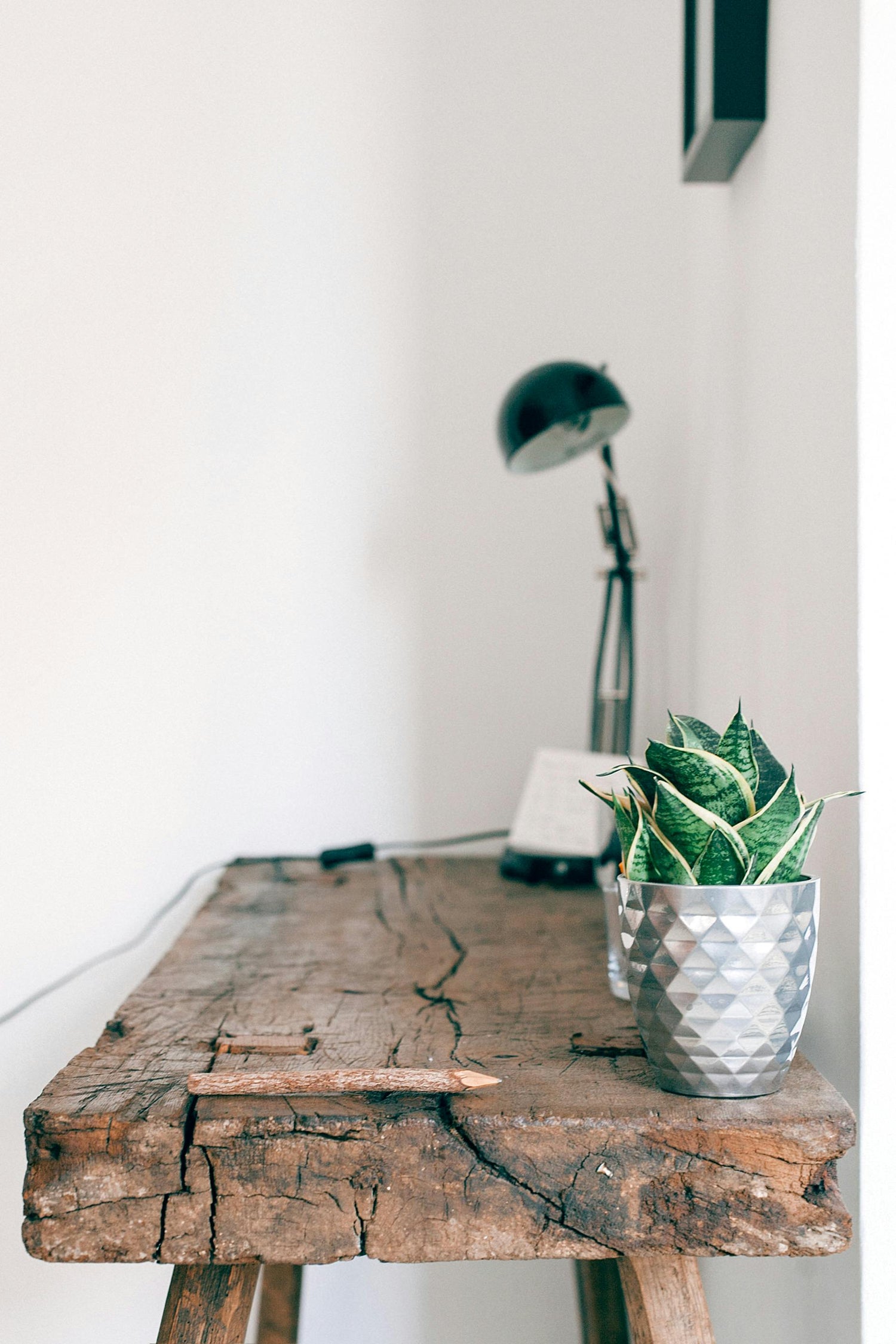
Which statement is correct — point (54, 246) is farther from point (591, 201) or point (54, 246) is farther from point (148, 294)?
point (591, 201)

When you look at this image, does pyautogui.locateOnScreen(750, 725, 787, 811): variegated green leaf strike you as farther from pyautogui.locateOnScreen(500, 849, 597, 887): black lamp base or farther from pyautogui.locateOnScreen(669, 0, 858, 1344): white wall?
pyautogui.locateOnScreen(500, 849, 597, 887): black lamp base

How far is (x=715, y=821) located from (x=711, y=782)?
0.09ft

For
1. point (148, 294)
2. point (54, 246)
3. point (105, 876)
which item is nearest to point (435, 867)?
point (105, 876)

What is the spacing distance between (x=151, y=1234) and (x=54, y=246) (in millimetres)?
1204

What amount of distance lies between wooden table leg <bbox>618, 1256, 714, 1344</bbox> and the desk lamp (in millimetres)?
605

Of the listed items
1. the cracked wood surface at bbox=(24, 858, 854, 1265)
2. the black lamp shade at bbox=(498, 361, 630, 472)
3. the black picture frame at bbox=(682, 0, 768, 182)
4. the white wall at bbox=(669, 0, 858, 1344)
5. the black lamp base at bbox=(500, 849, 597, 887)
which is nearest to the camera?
the cracked wood surface at bbox=(24, 858, 854, 1265)

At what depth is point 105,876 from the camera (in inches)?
50.2

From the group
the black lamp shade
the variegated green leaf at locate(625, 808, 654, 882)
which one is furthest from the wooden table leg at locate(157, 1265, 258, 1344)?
the black lamp shade

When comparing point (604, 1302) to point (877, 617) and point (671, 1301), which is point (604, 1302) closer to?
point (671, 1301)

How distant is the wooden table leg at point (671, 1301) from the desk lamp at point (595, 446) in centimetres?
61

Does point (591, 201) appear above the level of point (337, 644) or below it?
above

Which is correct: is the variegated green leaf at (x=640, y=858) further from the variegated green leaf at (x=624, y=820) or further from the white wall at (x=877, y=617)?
the white wall at (x=877, y=617)

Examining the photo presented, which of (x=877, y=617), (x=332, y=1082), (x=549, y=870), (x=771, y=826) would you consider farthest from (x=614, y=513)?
(x=332, y=1082)

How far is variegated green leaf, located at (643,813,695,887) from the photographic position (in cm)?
54
